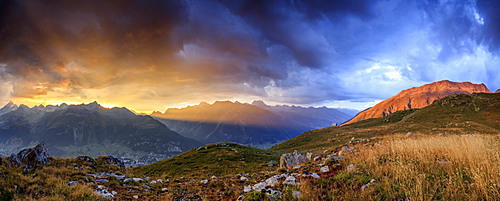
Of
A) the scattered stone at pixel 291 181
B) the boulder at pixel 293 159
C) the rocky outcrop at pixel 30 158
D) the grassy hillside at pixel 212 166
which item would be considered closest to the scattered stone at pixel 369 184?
the scattered stone at pixel 291 181

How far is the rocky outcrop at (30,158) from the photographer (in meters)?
16.3

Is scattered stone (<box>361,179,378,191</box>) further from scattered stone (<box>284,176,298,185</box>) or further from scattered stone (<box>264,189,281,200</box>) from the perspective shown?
scattered stone (<box>264,189,281,200</box>)

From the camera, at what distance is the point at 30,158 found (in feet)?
56.7

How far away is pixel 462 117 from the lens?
58.4 meters

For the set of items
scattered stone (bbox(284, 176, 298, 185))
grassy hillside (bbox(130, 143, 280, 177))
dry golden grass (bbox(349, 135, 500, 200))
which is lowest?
grassy hillside (bbox(130, 143, 280, 177))

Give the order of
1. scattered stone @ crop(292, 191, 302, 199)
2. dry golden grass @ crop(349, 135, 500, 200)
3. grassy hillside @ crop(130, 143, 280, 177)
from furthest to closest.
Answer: grassy hillside @ crop(130, 143, 280, 177) < scattered stone @ crop(292, 191, 302, 199) < dry golden grass @ crop(349, 135, 500, 200)

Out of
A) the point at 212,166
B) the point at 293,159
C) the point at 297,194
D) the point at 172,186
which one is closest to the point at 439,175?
the point at 297,194

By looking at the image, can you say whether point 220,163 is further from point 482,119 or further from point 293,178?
point 482,119

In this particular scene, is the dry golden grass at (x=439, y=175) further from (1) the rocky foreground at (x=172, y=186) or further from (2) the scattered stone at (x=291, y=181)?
(2) the scattered stone at (x=291, y=181)

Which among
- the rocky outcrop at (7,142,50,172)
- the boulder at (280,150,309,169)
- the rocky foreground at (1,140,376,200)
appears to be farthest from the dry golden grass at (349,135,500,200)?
the rocky outcrop at (7,142,50,172)

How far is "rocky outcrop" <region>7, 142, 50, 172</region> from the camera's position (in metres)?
16.3

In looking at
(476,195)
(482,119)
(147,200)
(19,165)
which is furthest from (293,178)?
(482,119)

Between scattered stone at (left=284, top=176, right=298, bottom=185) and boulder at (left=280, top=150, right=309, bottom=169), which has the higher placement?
scattered stone at (left=284, top=176, right=298, bottom=185)

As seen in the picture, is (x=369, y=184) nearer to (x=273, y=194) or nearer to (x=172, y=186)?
(x=273, y=194)
